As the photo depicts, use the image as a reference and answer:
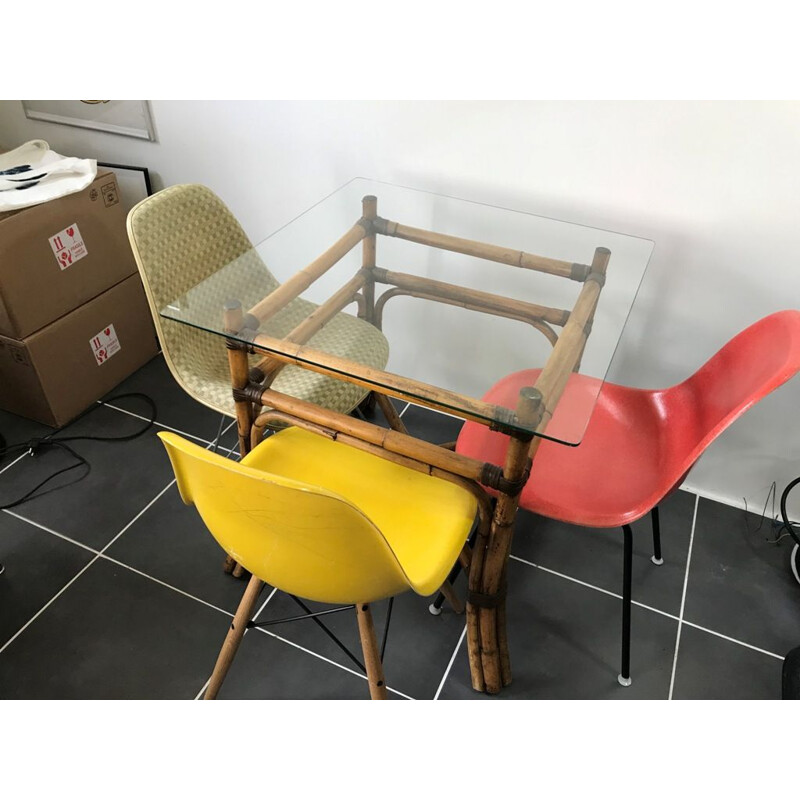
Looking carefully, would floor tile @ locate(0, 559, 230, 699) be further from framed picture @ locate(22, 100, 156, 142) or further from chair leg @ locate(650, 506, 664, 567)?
framed picture @ locate(22, 100, 156, 142)

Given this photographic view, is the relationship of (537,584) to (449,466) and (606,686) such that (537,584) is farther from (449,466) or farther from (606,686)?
(449,466)

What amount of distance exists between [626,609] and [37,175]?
2002mm

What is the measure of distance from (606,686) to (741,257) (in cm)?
108

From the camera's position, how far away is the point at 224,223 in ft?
5.92

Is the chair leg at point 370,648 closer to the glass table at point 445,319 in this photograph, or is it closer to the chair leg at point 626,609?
the glass table at point 445,319

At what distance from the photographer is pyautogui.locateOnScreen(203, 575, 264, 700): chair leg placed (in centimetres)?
137

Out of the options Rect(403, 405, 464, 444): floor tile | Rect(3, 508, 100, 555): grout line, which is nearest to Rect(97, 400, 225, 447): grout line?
Rect(3, 508, 100, 555): grout line

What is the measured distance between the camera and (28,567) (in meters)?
1.81

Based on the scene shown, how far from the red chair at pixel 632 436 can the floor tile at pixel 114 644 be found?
801 mm

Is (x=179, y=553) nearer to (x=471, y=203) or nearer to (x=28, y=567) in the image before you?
(x=28, y=567)

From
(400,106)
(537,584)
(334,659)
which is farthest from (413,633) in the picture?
(400,106)

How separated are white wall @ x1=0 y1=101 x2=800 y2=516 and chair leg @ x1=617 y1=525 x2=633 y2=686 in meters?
0.63

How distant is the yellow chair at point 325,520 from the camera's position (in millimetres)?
984

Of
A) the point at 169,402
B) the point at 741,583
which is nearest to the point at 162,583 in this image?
the point at 169,402
